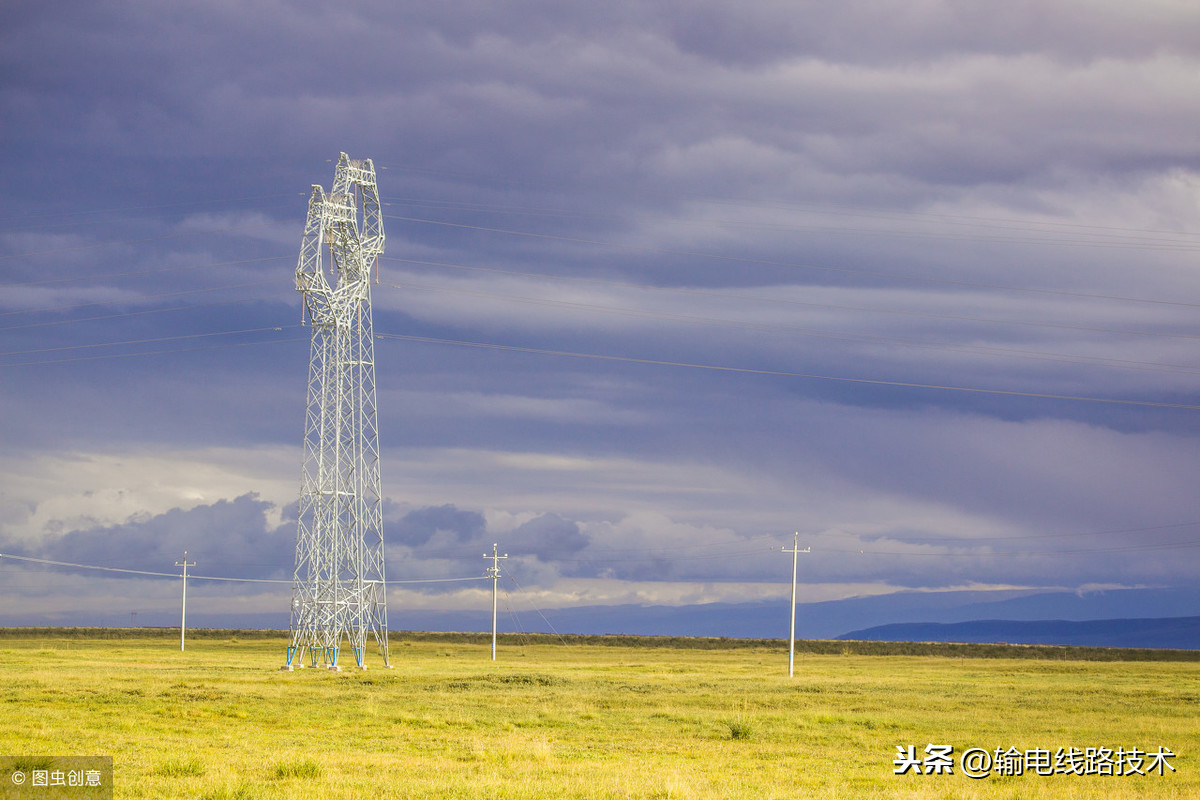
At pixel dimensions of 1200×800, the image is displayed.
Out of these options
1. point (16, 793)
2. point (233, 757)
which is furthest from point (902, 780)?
point (16, 793)

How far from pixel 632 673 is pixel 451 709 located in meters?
32.2

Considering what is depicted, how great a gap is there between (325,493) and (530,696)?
21.1 m

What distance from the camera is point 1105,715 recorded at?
134ft

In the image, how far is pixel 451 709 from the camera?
126 ft

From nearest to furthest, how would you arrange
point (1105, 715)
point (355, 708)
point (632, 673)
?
point (355, 708)
point (1105, 715)
point (632, 673)

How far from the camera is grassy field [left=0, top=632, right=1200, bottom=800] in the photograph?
67.1 ft

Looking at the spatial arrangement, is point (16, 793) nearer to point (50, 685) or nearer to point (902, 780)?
point (902, 780)

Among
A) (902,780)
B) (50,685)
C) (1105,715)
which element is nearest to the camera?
(902,780)

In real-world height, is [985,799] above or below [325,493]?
below

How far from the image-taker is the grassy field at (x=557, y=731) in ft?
67.1

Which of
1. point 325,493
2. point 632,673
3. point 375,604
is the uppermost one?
point 325,493

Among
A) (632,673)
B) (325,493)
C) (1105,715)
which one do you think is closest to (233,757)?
(1105,715)

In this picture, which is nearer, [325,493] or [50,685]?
[50,685]

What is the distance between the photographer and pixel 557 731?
3181 cm
